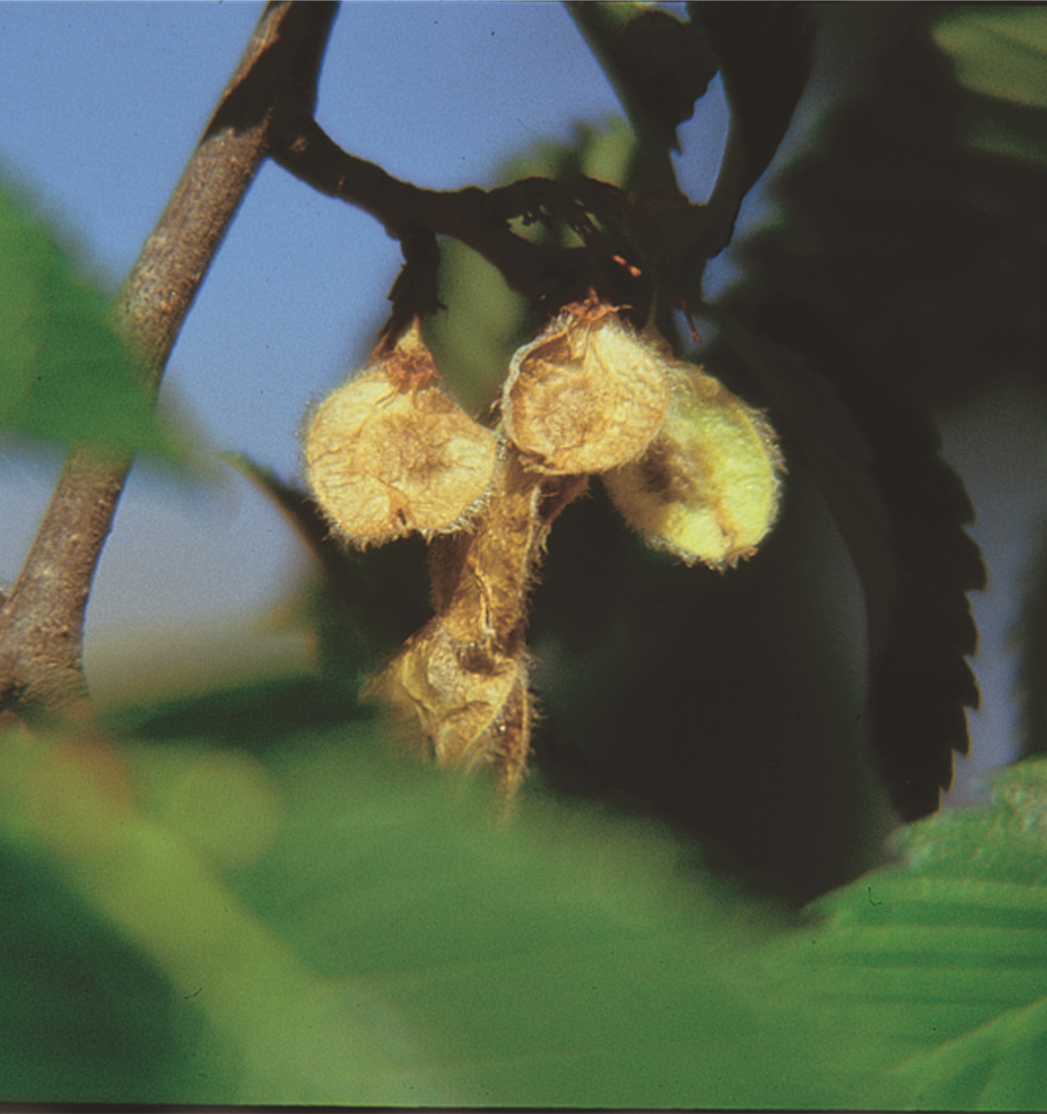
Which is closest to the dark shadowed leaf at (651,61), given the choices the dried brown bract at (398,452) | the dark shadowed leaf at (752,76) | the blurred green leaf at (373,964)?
the dark shadowed leaf at (752,76)

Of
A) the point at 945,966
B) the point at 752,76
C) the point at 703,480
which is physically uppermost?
the point at 752,76

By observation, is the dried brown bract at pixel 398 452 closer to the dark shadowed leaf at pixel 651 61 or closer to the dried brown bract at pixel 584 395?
the dried brown bract at pixel 584 395

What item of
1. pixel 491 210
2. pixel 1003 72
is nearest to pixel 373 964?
pixel 491 210

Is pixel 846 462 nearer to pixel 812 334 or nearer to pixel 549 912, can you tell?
pixel 812 334

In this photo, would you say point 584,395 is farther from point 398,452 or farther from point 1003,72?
point 1003,72

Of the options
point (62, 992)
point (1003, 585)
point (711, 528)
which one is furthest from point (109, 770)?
point (1003, 585)
